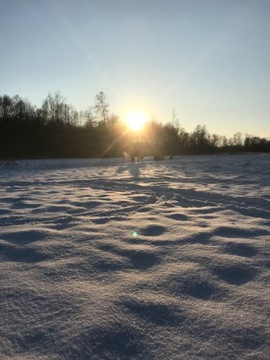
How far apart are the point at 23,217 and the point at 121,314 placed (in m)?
2.63

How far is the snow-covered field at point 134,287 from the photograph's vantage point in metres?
1.42

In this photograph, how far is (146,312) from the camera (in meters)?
1.67

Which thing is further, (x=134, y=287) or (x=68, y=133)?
(x=68, y=133)

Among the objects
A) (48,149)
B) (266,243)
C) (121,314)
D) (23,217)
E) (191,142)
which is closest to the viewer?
(121,314)

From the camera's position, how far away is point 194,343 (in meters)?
1.41

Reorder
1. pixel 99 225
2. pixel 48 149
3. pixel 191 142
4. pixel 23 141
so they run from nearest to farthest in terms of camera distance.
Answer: pixel 99 225, pixel 48 149, pixel 23 141, pixel 191 142

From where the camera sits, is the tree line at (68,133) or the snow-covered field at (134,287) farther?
the tree line at (68,133)

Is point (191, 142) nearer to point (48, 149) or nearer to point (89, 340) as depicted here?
point (48, 149)

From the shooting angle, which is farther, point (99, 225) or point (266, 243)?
point (99, 225)

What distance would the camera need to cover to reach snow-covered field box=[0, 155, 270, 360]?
1415 millimetres

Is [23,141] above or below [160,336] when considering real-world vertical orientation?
above

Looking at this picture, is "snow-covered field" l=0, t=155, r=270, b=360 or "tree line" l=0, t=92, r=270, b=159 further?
"tree line" l=0, t=92, r=270, b=159

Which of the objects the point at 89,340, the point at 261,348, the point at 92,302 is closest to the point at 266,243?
the point at 261,348

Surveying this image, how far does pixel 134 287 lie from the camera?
1.96 meters
